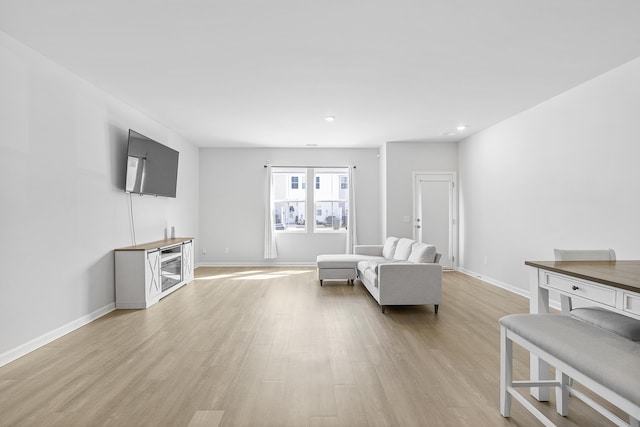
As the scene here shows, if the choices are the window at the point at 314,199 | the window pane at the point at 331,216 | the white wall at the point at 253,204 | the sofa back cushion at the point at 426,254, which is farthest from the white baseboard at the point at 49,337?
the window pane at the point at 331,216

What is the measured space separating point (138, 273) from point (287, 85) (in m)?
2.95

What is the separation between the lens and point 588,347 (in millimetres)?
1489

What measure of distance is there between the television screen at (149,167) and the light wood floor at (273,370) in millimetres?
1716

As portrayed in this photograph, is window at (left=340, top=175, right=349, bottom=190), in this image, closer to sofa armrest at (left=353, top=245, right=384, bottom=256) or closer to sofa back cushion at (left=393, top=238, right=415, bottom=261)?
sofa armrest at (left=353, top=245, right=384, bottom=256)

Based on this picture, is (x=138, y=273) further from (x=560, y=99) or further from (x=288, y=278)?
(x=560, y=99)

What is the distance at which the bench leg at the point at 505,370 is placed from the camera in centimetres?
199

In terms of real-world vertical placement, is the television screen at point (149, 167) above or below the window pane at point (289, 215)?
above

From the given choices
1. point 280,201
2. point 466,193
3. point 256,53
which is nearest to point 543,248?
point 466,193

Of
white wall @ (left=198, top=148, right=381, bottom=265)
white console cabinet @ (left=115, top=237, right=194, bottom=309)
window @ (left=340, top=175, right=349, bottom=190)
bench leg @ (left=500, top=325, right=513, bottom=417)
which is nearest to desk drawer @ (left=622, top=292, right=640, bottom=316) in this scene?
bench leg @ (left=500, top=325, right=513, bottom=417)

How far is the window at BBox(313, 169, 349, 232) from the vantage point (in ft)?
26.1

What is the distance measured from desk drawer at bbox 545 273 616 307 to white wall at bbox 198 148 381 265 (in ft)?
19.2

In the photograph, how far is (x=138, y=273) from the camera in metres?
4.36

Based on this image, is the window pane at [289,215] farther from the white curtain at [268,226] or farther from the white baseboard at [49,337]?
the white baseboard at [49,337]

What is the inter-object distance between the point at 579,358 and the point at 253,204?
22.7 ft
